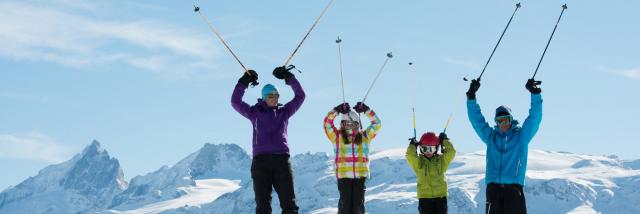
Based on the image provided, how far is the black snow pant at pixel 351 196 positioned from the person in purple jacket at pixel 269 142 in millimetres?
3006

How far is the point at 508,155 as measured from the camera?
623 inches

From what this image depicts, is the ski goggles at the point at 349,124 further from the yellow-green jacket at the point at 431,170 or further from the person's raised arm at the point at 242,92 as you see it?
the person's raised arm at the point at 242,92

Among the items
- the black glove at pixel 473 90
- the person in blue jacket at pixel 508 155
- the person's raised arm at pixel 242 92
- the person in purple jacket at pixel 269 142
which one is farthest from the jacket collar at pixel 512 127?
the person's raised arm at pixel 242 92

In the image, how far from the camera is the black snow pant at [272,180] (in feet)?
53.0

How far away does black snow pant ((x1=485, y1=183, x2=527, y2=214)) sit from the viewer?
15523mm

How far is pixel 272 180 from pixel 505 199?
387cm

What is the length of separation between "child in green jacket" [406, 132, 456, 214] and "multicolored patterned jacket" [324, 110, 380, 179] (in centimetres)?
131

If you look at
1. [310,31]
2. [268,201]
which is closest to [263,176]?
[268,201]

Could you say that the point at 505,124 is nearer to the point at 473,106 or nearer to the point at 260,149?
the point at 473,106

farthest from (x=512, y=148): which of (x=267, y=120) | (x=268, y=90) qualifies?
(x=268, y=90)

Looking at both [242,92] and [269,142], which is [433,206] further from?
[242,92]

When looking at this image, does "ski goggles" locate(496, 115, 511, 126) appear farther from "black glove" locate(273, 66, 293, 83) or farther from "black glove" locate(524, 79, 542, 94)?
Result: "black glove" locate(273, 66, 293, 83)

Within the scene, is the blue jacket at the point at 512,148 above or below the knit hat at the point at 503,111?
below

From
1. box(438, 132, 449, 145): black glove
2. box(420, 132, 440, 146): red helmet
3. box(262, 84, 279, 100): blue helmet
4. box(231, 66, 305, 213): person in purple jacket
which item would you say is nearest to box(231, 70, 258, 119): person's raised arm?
box(231, 66, 305, 213): person in purple jacket
